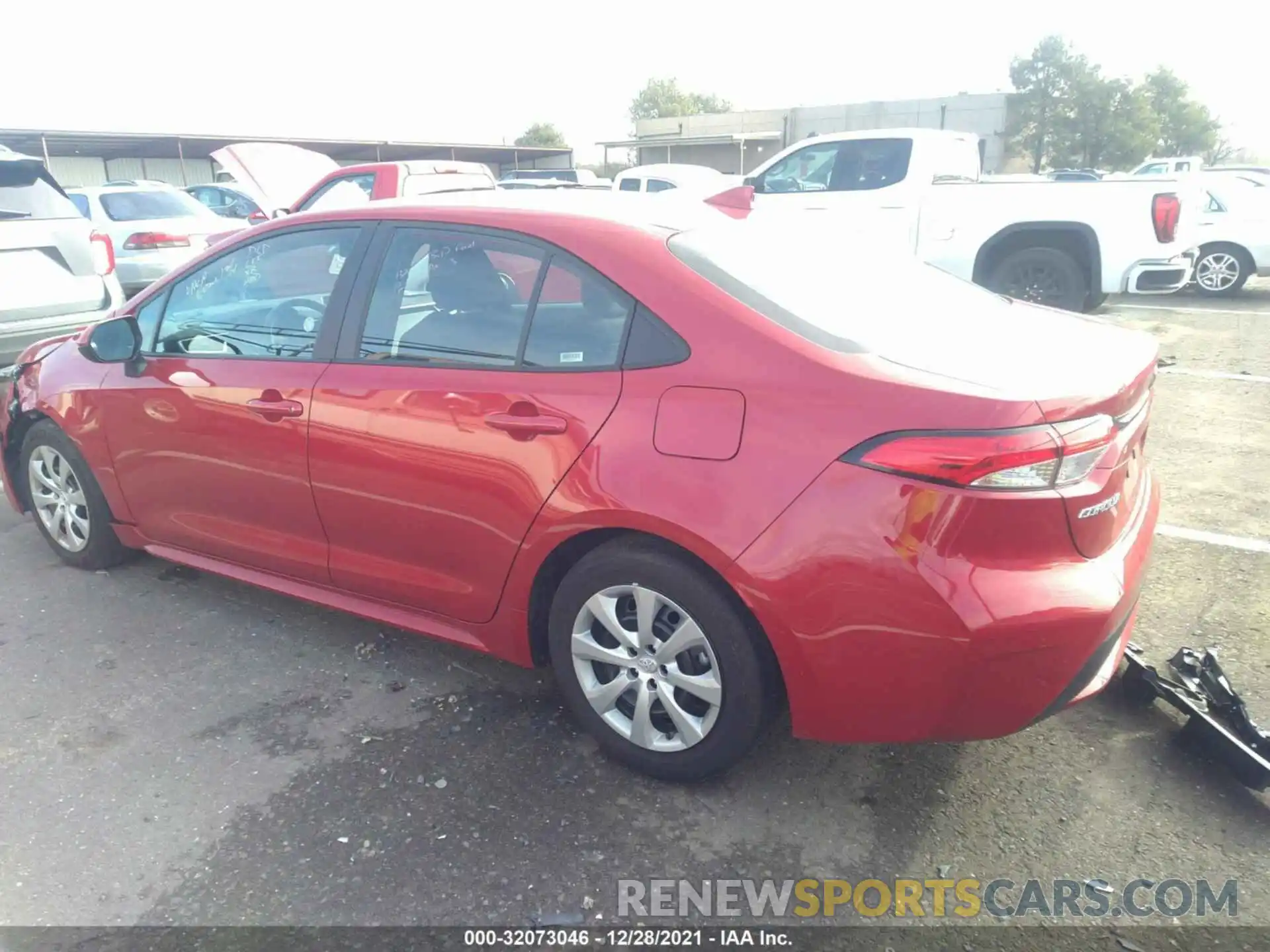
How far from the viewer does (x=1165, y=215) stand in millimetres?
8578

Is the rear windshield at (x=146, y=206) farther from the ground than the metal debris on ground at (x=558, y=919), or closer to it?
farther from the ground

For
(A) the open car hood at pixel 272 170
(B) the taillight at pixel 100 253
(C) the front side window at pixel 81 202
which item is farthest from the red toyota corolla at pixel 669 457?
(C) the front side window at pixel 81 202

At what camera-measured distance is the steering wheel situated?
3342mm

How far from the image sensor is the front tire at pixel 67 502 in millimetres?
4152

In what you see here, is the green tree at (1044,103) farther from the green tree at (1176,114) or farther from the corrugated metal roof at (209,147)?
the corrugated metal roof at (209,147)

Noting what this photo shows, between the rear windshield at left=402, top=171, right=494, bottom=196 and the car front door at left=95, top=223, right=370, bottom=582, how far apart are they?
649 cm

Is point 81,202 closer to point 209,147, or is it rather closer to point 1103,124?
point 209,147

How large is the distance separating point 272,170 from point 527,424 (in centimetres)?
1102

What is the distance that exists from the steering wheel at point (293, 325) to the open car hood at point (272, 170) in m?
8.65

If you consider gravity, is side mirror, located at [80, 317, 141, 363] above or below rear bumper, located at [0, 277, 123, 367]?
above

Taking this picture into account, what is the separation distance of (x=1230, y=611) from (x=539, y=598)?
2.75 m

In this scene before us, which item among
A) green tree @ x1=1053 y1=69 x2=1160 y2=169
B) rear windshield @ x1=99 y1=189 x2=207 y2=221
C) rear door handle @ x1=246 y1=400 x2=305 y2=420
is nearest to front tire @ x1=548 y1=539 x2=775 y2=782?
rear door handle @ x1=246 y1=400 x2=305 y2=420

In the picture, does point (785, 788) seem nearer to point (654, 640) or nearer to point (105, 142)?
point (654, 640)

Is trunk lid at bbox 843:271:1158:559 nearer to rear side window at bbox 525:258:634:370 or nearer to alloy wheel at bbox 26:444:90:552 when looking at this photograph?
rear side window at bbox 525:258:634:370
